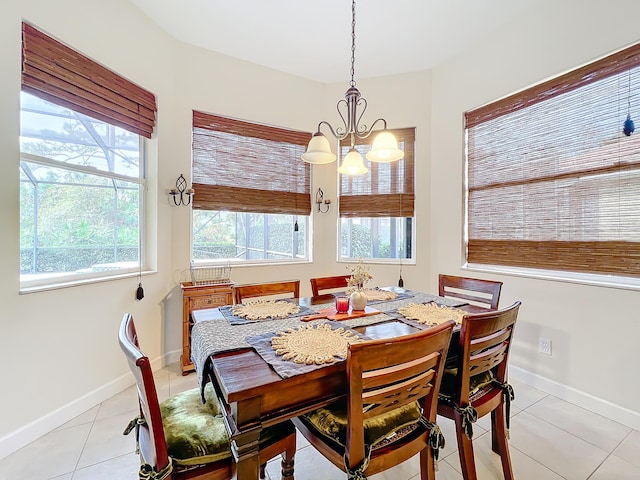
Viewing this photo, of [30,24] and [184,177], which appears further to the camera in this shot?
[184,177]

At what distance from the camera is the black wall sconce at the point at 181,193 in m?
2.85

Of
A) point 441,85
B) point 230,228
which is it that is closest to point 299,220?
point 230,228

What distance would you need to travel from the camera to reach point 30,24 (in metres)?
1.80

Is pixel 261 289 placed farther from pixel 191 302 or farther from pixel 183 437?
pixel 183 437

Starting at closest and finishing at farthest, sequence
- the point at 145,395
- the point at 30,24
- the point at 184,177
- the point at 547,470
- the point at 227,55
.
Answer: the point at 145,395 → the point at 547,470 → the point at 30,24 → the point at 184,177 → the point at 227,55

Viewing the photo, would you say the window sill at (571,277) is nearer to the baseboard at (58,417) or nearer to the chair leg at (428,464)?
the chair leg at (428,464)

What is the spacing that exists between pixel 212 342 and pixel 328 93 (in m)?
3.31

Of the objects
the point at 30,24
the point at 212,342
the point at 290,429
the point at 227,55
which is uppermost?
the point at 227,55

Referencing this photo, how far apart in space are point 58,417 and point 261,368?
1.86 metres

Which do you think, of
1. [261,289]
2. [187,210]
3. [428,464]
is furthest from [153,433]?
[187,210]

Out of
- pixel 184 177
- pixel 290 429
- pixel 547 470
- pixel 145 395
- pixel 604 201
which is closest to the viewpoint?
pixel 145 395

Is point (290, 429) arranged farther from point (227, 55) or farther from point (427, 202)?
point (227, 55)

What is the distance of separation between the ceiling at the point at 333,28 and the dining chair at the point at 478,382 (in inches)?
101

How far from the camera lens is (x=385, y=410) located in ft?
3.50
